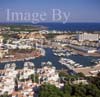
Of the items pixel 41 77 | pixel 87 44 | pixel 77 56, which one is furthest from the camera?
pixel 87 44

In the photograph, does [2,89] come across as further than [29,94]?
Yes

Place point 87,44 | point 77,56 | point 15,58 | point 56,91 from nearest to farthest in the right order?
point 56,91 → point 15,58 → point 77,56 → point 87,44

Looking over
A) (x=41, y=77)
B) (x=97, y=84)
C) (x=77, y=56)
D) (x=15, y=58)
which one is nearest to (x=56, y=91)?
(x=97, y=84)

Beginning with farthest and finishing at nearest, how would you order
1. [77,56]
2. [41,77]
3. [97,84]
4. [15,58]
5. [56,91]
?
[77,56]
[15,58]
[41,77]
[97,84]
[56,91]

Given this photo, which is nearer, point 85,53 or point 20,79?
point 20,79

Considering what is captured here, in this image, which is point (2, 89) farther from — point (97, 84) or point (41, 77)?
point (97, 84)

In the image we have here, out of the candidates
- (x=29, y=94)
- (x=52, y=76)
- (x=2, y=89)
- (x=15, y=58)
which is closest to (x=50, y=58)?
(x=15, y=58)

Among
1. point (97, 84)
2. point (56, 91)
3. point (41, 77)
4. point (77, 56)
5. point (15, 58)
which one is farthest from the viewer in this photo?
point (77, 56)

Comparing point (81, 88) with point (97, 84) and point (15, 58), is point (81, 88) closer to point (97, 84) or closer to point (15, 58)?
point (97, 84)
